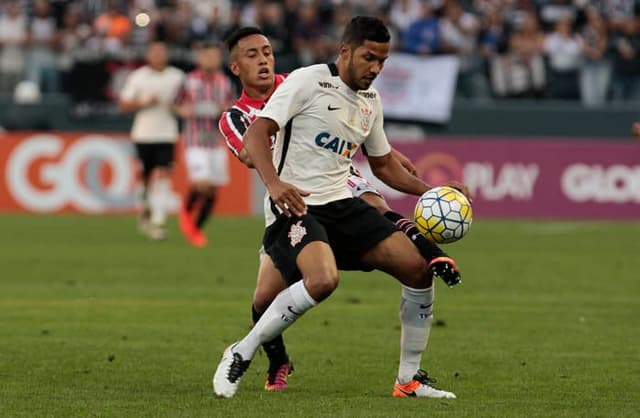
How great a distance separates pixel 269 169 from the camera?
7574mm

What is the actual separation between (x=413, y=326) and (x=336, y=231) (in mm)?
659

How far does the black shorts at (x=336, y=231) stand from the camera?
7812mm

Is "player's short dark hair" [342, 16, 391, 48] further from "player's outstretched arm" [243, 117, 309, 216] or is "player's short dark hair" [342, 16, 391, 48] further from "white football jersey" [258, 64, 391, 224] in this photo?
"player's outstretched arm" [243, 117, 309, 216]

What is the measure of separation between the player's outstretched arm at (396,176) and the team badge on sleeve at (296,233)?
80 cm

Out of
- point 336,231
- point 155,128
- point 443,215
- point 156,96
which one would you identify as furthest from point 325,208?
point 155,128

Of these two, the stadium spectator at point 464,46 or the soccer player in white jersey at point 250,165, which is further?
the stadium spectator at point 464,46

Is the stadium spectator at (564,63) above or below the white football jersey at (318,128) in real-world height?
below

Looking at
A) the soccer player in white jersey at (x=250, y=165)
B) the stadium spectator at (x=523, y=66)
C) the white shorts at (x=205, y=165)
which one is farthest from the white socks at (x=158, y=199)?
the soccer player in white jersey at (x=250, y=165)

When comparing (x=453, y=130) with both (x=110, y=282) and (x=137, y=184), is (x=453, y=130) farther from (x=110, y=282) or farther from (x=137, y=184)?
(x=110, y=282)

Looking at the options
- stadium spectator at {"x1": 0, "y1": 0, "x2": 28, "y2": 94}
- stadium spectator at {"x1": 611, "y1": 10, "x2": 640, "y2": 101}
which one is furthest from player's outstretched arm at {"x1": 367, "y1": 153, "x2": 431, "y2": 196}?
stadium spectator at {"x1": 0, "y1": 0, "x2": 28, "y2": 94}

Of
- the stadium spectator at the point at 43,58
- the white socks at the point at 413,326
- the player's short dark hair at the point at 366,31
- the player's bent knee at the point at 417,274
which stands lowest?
the stadium spectator at the point at 43,58

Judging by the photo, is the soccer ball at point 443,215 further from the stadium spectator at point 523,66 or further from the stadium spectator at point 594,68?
the stadium spectator at point 594,68

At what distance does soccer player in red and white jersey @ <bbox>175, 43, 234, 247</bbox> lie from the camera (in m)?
19.6

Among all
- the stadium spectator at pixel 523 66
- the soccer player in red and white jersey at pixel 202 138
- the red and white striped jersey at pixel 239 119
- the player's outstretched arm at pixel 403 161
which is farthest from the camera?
the stadium spectator at pixel 523 66
